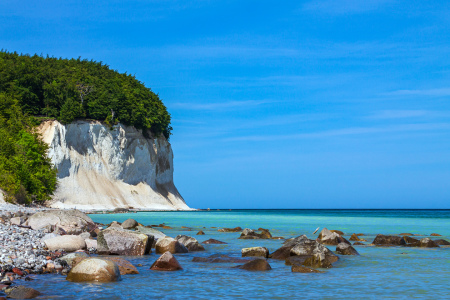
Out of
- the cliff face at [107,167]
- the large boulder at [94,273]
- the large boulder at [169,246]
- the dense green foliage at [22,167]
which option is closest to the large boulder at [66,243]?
the large boulder at [169,246]

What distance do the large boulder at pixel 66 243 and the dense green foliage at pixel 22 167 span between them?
34.6 metres

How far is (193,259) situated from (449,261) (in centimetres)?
1036

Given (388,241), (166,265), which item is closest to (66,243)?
(166,265)

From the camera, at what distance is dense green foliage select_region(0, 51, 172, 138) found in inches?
3209

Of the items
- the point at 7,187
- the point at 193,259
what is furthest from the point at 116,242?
the point at 7,187

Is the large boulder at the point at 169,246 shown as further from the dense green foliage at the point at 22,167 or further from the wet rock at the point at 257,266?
the dense green foliage at the point at 22,167

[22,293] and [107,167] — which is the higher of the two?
[107,167]

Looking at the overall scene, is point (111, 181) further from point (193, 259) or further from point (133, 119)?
point (193, 259)

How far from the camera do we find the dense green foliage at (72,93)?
81500 millimetres

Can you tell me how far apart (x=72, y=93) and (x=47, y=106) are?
17.3ft

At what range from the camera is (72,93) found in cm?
8556

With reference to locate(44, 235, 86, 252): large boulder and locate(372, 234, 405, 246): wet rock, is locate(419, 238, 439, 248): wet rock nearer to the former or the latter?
locate(372, 234, 405, 246): wet rock

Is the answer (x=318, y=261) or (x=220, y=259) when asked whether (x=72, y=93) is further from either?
(x=318, y=261)

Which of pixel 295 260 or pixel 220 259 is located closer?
pixel 295 260
